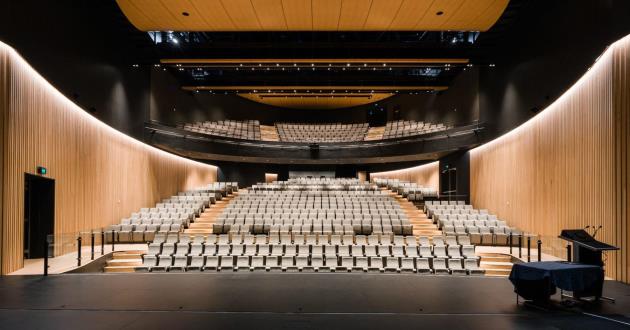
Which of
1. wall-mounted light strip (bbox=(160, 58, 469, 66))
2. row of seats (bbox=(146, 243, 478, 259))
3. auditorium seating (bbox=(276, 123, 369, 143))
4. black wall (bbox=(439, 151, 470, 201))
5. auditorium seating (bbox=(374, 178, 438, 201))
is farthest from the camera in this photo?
auditorium seating (bbox=(276, 123, 369, 143))

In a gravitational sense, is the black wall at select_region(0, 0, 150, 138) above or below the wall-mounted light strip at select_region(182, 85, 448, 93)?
below

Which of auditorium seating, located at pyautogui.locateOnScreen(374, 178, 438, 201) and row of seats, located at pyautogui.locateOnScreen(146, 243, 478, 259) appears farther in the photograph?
auditorium seating, located at pyautogui.locateOnScreen(374, 178, 438, 201)

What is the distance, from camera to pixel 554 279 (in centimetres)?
440

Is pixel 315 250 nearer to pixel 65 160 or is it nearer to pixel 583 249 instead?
pixel 583 249

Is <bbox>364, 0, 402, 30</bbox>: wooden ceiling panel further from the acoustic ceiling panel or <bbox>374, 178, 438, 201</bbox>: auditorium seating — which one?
the acoustic ceiling panel

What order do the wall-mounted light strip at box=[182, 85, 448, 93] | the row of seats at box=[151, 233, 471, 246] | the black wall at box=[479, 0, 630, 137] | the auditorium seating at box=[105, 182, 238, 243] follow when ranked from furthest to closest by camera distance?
the wall-mounted light strip at box=[182, 85, 448, 93] → the auditorium seating at box=[105, 182, 238, 243] → the row of seats at box=[151, 233, 471, 246] → the black wall at box=[479, 0, 630, 137]

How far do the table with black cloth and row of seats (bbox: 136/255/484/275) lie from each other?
245cm

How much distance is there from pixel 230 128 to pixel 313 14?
9247 millimetres

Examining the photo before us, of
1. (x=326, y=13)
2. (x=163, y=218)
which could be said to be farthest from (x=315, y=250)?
(x=326, y=13)

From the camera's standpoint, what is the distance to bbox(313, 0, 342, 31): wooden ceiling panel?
8.92 m

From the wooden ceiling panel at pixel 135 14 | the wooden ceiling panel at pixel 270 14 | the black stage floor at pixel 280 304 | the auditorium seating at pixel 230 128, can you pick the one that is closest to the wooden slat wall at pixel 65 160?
the black stage floor at pixel 280 304

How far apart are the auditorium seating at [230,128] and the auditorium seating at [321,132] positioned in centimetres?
140

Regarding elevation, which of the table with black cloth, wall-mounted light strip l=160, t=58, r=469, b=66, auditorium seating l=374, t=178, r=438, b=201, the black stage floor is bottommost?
the black stage floor

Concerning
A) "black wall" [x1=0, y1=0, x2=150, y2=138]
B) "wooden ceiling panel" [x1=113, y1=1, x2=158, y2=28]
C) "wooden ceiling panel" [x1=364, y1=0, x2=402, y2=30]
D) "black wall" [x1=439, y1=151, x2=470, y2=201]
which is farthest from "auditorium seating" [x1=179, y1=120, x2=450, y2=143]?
"wooden ceiling panel" [x1=364, y1=0, x2=402, y2=30]
